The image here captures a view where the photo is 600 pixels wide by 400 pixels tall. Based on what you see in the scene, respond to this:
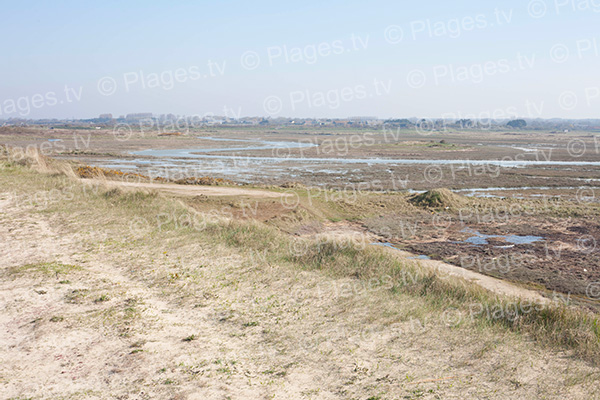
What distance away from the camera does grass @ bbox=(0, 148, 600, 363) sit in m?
8.64

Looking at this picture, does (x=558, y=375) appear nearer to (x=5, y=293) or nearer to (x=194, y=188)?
(x=5, y=293)

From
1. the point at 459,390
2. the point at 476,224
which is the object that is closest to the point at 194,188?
the point at 476,224

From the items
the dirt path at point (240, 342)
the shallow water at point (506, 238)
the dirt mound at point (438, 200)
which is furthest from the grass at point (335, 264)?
the dirt mound at point (438, 200)

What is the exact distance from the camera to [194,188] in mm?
29906

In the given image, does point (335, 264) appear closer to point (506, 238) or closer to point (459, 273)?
point (459, 273)

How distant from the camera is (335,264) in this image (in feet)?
39.4

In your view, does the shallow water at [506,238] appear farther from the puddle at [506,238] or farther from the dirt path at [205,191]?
the dirt path at [205,191]

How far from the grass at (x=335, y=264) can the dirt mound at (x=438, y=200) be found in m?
16.3

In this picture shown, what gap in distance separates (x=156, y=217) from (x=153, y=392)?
11.0m

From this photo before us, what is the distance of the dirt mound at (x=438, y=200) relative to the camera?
94.5 ft

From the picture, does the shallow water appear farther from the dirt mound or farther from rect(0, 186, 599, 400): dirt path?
rect(0, 186, 599, 400): dirt path

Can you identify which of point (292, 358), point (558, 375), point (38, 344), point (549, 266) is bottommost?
point (549, 266)

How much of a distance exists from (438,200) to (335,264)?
18.8 meters

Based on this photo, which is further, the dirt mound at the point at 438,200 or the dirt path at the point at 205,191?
the dirt mound at the point at 438,200
